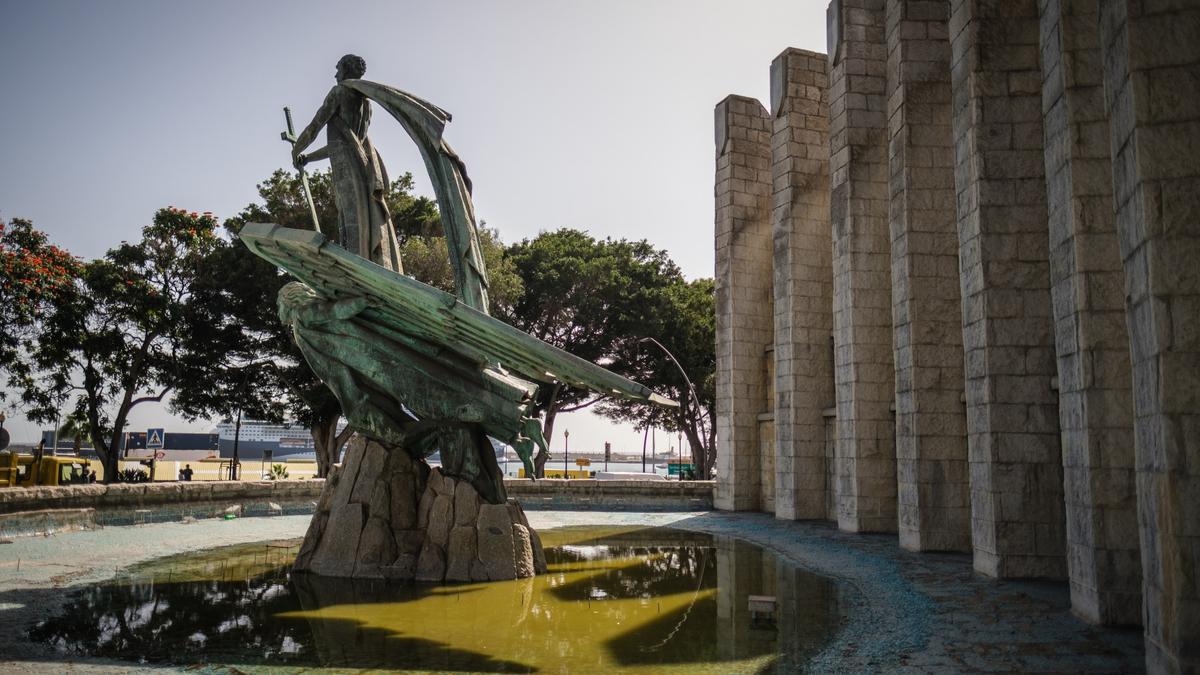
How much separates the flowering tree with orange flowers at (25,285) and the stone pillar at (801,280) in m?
19.6

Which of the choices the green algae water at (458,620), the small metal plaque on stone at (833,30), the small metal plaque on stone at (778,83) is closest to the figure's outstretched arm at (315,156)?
the green algae water at (458,620)

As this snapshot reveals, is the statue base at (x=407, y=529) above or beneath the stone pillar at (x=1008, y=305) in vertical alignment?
beneath

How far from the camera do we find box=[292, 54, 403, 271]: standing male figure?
1094 cm

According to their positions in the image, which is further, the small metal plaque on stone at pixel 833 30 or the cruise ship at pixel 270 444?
the cruise ship at pixel 270 444

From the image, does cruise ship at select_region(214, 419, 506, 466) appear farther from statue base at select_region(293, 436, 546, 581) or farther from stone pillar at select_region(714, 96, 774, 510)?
statue base at select_region(293, 436, 546, 581)

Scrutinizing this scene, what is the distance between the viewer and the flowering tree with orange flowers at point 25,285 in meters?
21.6

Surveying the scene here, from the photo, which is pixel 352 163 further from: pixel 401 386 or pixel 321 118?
pixel 401 386

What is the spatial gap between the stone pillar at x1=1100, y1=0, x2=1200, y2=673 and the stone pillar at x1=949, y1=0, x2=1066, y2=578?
5.41 meters

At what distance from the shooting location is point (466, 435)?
34.7 ft

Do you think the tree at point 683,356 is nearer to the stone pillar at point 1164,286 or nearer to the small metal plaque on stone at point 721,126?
the small metal plaque on stone at point 721,126

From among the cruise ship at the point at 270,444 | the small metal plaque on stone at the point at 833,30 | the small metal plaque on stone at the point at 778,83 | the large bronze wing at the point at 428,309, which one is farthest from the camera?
the cruise ship at the point at 270,444

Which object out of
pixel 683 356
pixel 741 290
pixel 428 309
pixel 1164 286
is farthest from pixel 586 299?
pixel 1164 286

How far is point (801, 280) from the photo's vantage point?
66.9ft

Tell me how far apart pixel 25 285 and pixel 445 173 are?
1687cm
